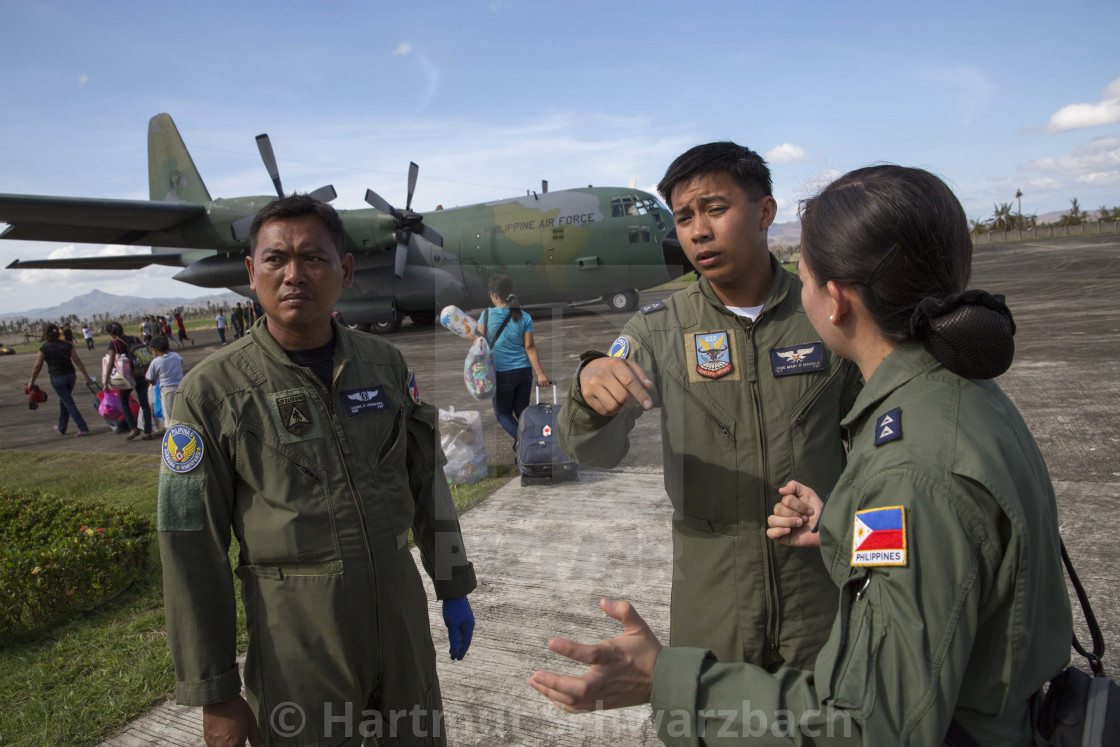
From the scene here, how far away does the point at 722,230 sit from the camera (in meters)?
2.08

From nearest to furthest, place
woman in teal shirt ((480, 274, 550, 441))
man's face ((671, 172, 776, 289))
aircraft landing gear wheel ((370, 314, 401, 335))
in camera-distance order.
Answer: man's face ((671, 172, 776, 289))
woman in teal shirt ((480, 274, 550, 441))
aircraft landing gear wheel ((370, 314, 401, 335))

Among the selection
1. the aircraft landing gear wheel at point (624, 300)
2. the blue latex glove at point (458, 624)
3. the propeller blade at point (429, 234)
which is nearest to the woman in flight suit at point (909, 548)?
the blue latex glove at point (458, 624)

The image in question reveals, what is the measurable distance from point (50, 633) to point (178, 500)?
3126 mm

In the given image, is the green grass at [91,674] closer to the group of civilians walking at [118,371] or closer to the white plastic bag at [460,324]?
the white plastic bag at [460,324]

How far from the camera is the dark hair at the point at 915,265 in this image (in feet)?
3.31

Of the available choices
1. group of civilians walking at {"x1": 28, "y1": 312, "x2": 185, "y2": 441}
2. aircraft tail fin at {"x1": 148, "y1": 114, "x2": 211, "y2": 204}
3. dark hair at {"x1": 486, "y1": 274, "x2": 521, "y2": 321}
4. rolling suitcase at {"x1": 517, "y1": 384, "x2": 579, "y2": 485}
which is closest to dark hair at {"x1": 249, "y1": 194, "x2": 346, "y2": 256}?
rolling suitcase at {"x1": 517, "y1": 384, "x2": 579, "y2": 485}

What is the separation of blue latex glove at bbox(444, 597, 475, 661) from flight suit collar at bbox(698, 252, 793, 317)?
4.35 feet

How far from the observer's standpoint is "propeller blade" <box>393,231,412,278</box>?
1745 centimetres

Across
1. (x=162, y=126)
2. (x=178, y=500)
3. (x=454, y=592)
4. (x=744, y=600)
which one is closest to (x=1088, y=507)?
(x=744, y=600)

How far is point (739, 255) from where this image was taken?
6.79 feet

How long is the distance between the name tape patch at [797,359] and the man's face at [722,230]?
280mm

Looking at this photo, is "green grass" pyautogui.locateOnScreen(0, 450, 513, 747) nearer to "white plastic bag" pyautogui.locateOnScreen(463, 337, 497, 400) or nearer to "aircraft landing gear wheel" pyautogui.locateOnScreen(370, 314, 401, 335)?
"white plastic bag" pyautogui.locateOnScreen(463, 337, 497, 400)

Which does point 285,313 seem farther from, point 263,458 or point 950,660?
point 950,660

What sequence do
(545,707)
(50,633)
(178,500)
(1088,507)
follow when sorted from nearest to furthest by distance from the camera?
(178,500) < (545,707) < (50,633) < (1088,507)
